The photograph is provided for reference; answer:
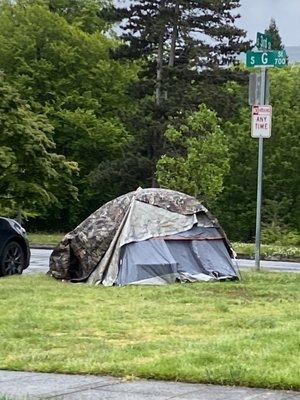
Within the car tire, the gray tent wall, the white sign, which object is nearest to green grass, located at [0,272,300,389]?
the gray tent wall

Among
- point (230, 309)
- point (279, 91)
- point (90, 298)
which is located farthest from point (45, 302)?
point (279, 91)

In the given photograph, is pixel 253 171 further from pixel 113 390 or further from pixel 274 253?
pixel 113 390

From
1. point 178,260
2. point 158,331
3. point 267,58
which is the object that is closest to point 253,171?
point 267,58

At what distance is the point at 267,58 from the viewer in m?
16.3

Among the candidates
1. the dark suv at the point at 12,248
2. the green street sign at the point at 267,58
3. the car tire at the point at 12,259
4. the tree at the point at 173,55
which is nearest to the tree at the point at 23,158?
the dark suv at the point at 12,248

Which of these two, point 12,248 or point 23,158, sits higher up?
point 23,158

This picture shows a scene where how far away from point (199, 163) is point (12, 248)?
18867 millimetres

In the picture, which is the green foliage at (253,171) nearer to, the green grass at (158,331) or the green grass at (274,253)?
the green grass at (274,253)

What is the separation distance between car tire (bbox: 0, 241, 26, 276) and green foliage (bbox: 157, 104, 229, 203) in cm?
1787

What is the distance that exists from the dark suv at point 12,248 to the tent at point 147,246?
0.63 meters

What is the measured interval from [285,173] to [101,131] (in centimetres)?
1234

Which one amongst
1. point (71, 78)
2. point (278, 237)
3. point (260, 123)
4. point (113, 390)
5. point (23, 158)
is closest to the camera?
point (113, 390)

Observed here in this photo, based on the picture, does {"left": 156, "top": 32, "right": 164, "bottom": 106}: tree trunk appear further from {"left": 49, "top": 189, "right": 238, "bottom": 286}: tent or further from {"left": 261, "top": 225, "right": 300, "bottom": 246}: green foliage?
{"left": 49, "top": 189, "right": 238, "bottom": 286}: tent

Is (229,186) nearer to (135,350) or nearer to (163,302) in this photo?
(163,302)
